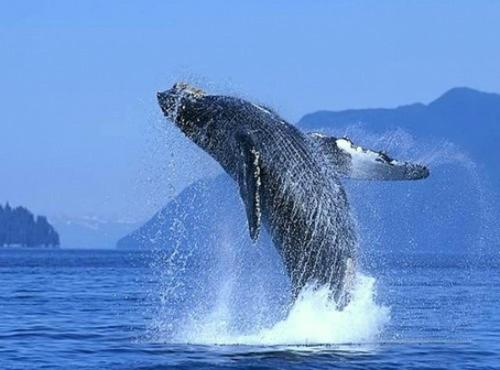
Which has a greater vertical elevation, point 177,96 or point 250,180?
point 177,96

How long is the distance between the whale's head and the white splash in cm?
296

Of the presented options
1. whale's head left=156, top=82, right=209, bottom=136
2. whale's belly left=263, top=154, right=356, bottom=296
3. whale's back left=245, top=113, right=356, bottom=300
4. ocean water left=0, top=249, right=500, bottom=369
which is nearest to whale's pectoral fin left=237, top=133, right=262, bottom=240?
whale's back left=245, top=113, right=356, bottom=300

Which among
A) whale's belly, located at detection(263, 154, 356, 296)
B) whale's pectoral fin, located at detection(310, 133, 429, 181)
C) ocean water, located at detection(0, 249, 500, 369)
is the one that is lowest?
ocean water, located at detection(0, 249, 500, 369)

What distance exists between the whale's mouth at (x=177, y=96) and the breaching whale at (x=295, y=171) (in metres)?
0.01

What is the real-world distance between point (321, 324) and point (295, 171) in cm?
240

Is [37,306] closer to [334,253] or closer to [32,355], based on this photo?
[32,355]

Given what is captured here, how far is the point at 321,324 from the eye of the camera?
18.1 metres

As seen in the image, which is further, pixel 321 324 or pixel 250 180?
pixel 321 324

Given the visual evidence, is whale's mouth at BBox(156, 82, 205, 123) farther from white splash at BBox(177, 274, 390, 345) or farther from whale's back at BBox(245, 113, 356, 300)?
white splash at BBox(177, 274, 390, 345)

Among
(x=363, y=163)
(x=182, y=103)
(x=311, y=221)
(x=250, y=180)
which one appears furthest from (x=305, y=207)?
(x=182, y=103)

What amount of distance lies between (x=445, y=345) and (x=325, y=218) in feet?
9.96

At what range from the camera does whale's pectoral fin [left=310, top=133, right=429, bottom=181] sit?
58.9ft

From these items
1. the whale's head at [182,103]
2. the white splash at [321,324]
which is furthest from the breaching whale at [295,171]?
the white splash at [321,324]

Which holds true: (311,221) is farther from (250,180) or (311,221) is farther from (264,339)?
(264,339)
